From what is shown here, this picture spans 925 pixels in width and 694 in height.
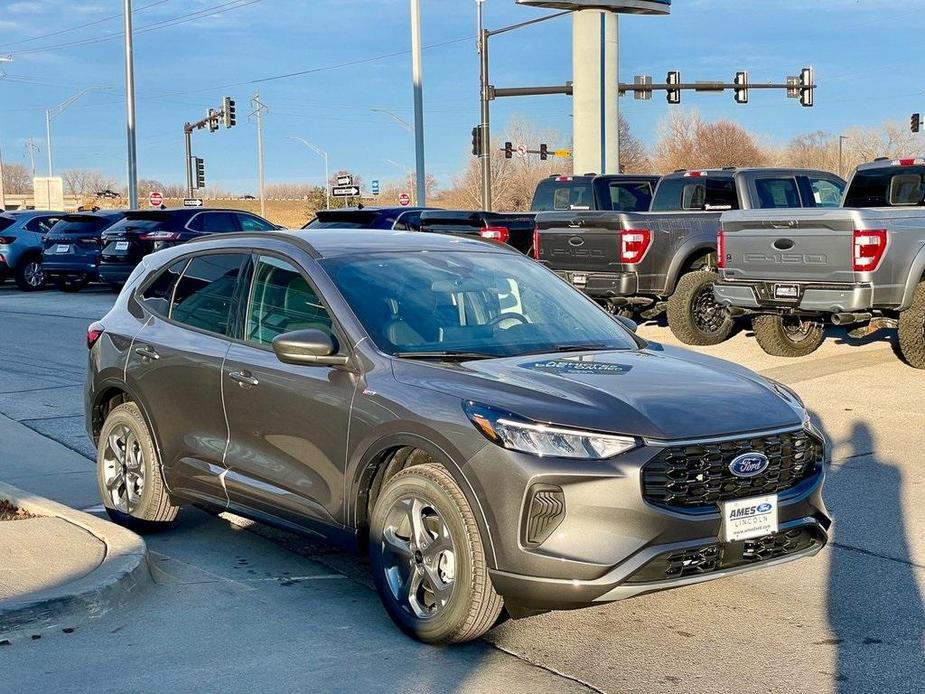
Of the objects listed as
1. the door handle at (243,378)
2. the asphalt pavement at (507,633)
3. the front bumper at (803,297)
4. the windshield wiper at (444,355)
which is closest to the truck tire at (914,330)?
the front bumper at (803,297)

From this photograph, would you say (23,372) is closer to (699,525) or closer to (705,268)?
(705,268)

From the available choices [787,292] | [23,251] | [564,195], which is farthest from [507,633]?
[23,251]

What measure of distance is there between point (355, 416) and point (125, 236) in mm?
21433

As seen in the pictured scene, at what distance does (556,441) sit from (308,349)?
1321 mm

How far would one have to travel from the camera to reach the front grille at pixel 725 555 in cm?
468

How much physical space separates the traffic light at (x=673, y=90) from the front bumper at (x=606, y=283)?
89.0 feet

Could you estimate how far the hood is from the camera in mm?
4758

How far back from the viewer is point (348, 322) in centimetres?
564

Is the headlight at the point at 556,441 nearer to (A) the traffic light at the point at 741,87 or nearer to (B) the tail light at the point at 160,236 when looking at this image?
(B) the tail light at the point at 160,236

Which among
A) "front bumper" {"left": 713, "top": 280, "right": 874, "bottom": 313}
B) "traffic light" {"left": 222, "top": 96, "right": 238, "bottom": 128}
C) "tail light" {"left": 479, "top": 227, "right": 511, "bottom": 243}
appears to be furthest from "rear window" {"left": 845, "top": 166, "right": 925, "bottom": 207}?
"traffic light" {"left": 222, "top": 96, "right": 238, "bottom": 128}

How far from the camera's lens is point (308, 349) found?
5.45 metres

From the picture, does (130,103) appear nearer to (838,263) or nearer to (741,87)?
(741,87)

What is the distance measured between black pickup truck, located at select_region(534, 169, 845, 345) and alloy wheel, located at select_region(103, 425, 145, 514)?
9354mm

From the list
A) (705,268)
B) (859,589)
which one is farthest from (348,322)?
(705,268)
